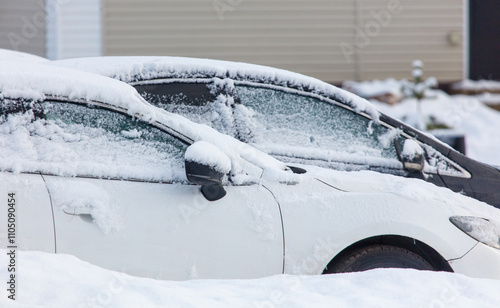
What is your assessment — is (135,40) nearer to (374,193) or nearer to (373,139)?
(373,139)

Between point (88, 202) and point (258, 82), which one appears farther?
point (258, 82)

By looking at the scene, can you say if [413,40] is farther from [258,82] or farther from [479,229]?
[479,229]

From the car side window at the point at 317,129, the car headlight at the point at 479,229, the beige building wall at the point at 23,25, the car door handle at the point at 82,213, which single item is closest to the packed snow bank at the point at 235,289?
the car door handle at the point at 82,213

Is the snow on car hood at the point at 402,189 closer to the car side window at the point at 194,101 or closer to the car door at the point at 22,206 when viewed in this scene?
the car side window at the point at 194,101

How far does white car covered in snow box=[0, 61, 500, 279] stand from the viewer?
12.8 feet

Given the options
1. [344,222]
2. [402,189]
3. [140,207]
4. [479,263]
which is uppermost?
[140,207]

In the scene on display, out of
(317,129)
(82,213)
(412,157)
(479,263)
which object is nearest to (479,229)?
(479,263)

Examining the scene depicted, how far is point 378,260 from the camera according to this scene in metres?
4.30

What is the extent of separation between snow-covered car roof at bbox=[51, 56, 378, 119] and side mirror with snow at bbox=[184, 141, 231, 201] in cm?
150

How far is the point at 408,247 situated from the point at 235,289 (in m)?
1.19

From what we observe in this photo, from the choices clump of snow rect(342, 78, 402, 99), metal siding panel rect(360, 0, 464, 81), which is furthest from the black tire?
metal siding panel rect(360, 0, 464, 81)

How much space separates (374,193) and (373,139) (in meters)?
1.21

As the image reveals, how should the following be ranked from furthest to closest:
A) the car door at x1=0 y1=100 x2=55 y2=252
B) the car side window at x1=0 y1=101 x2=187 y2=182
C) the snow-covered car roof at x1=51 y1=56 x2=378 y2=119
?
the snow-covered car roof at x1=51 y1=56 x2=378 y2=119 < the car side window at x1=0 y1=101 x2=187 y2=182 < the car door at x1=0 y1=100 x2=55 y2=252

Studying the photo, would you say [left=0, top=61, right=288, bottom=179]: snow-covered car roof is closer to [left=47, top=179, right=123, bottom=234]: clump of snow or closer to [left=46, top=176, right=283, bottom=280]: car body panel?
[left=46, top=176, right=283, bottom=280]: car body panel
